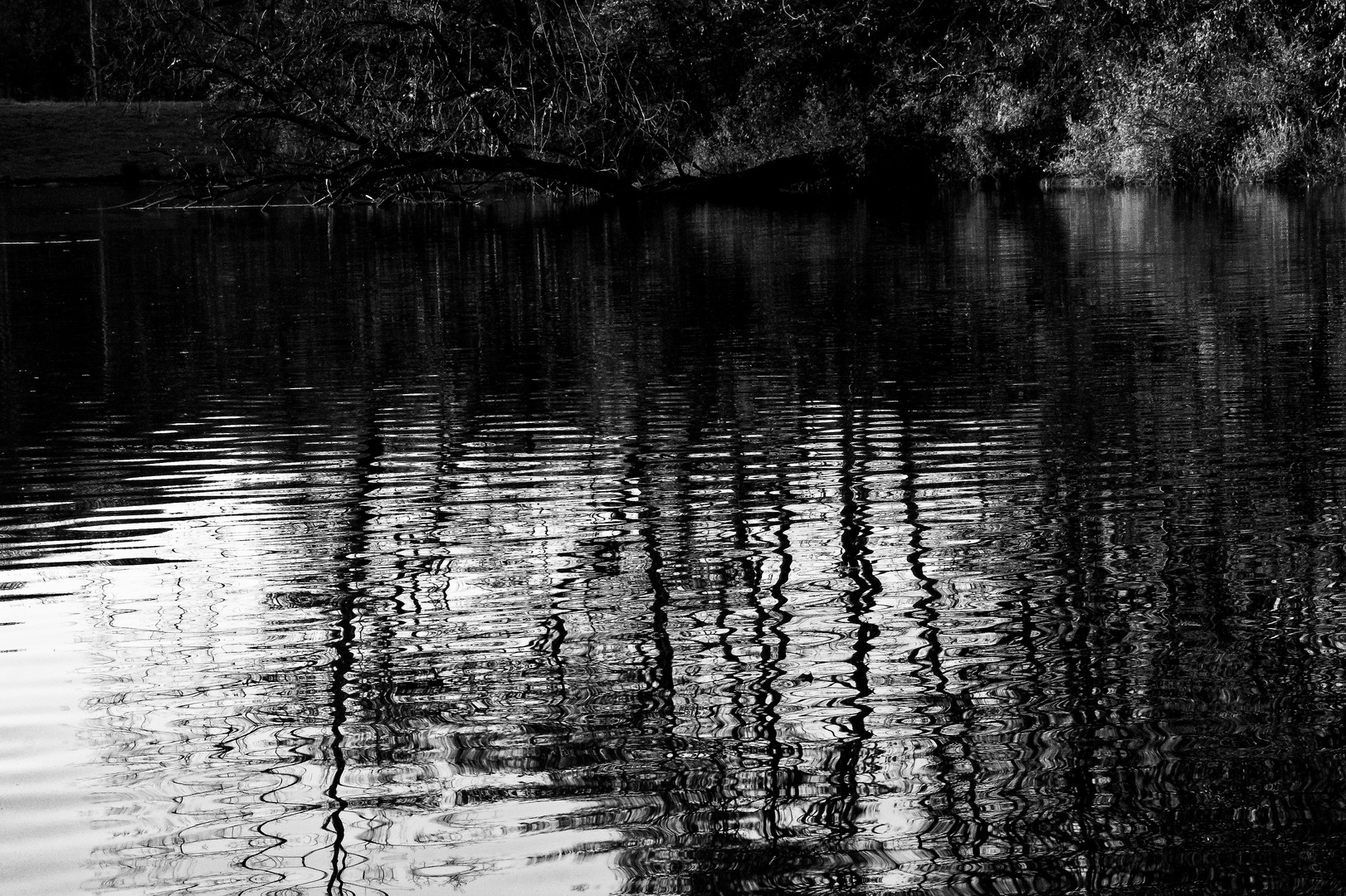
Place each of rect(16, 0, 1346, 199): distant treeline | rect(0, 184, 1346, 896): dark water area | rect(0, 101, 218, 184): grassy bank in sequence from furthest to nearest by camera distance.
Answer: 1. rect(0, 101, 218, 184): grassy bank
2. rect(16, 0, 1346, 199): distant treeline
3. rect(0, 184, 1346, 896): dark water area

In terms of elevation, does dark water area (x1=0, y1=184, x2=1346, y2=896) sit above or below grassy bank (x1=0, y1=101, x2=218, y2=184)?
below

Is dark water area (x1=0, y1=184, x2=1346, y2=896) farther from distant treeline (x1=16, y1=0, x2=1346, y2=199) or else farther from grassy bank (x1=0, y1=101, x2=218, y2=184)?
grassy bank (x1=0, y1=101, x2=218, y2=184)

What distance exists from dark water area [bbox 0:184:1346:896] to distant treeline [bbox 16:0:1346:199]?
19.4m

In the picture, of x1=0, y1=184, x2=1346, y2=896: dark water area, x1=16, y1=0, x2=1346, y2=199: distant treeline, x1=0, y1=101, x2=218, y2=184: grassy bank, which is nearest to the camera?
x1=0, y1=184, x2=1346, y2=896: dark water area

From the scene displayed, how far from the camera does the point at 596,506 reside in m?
9.12

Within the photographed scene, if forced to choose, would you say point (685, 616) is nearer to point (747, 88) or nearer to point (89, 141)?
point (747, 88)

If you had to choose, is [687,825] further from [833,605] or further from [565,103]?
[565,103]

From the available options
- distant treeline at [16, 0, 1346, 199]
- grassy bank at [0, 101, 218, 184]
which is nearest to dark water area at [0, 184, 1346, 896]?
distant treeline at [16, 0, 1346, 199]

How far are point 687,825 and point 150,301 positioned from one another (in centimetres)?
1913

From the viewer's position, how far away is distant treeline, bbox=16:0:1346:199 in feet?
115

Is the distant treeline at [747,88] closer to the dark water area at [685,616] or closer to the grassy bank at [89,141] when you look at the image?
the dark water area at [685,616]

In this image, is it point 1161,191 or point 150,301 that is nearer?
point 150,301

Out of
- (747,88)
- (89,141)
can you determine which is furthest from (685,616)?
(89,141)

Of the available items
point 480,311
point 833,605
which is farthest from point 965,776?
point 480,311
